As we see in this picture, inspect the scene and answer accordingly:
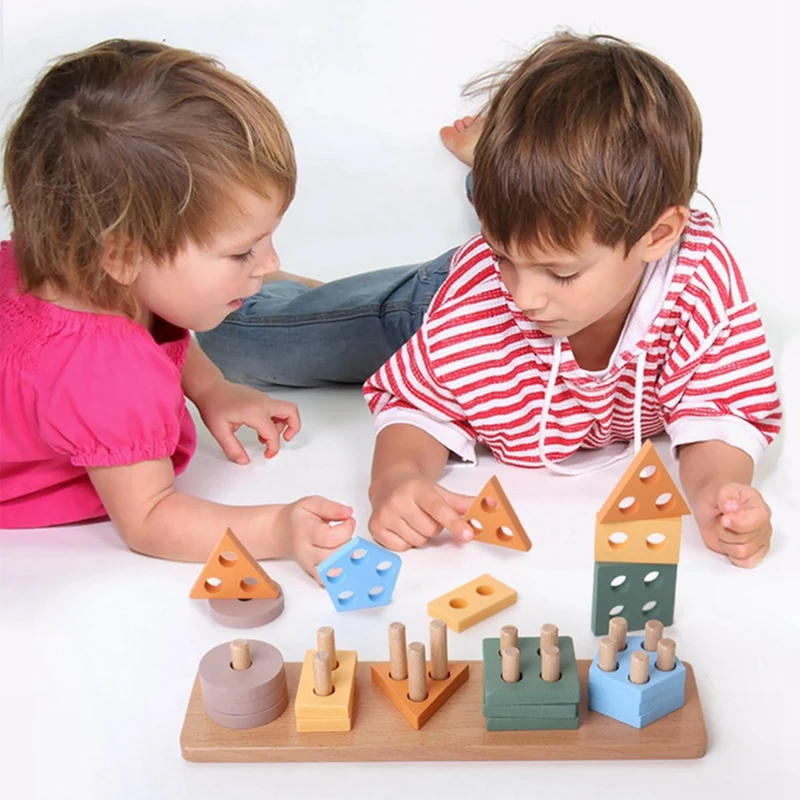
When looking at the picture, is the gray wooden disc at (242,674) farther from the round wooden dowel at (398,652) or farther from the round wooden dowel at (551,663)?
the round wooden dowel at (551,663)

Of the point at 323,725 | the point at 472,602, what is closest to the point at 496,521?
the point at 472,602

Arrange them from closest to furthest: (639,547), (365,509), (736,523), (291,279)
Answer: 1. (639,547)
2. (736,523)
3. (365,509)
4. (291,279)

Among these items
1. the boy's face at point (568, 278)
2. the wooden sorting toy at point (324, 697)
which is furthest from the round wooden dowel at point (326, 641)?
the boy's face at point (568, 278)

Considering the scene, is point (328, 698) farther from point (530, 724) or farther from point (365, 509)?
point (365, 509)

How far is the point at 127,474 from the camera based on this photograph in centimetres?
119

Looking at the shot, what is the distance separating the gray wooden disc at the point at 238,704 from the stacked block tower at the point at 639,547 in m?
0.29

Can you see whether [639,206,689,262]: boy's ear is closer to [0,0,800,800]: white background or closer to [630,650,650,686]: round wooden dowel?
[0,0,800,800]: white background

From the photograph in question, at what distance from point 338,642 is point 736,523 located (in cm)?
39

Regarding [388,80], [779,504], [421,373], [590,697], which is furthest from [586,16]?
[590,697]

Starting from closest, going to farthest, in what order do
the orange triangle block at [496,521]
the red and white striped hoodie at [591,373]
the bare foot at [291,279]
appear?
the orange triangle block at [496,521] → the red and white striped hoodie at [591,373] → the bare foot at [291,279]

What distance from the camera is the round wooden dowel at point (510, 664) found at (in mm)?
928

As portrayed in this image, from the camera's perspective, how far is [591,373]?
1312mm

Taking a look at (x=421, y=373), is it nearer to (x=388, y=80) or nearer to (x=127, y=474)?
(x=127, y=474)

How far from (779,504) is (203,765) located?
0.68 meters
